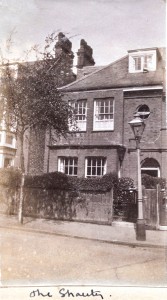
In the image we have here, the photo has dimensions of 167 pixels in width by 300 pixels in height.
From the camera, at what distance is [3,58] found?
4.74 metres

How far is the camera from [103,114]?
7.54 metres

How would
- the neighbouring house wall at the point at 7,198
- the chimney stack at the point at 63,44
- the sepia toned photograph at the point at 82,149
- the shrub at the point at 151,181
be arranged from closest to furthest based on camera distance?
the sepia toned photograph at the point at 82,149 < the chimney stack at the point at 63,44 < the neighbouring house wall at the point at 7,198 < the shrub at the point at 151,181

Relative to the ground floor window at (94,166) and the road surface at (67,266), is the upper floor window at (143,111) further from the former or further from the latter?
the road surface at (67,266)

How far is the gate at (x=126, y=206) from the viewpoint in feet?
25.5

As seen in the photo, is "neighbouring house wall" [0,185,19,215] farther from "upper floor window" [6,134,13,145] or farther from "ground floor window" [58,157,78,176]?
"ground floor window" [58,157,78,176]

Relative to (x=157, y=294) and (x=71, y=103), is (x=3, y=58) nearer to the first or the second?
(x=71, y=103)

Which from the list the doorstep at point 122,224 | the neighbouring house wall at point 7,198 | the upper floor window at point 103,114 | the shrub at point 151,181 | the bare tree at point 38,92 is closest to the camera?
the neighbouring house wall at point 7,198

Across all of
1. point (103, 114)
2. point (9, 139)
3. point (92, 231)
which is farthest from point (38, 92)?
point (92, 231)

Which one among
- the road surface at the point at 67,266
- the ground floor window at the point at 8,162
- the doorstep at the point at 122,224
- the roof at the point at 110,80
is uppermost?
the roof at the point at 110,80

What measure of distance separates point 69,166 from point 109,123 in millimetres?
1630

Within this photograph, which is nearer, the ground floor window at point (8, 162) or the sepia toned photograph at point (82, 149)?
the sepia toned photograph at point (82, 149)

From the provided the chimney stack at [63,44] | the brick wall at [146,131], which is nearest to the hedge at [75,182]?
the brick wall at [146,131]

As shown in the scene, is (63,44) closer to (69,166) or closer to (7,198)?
(7,198)

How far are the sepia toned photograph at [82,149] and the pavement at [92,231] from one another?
1.2 inches
